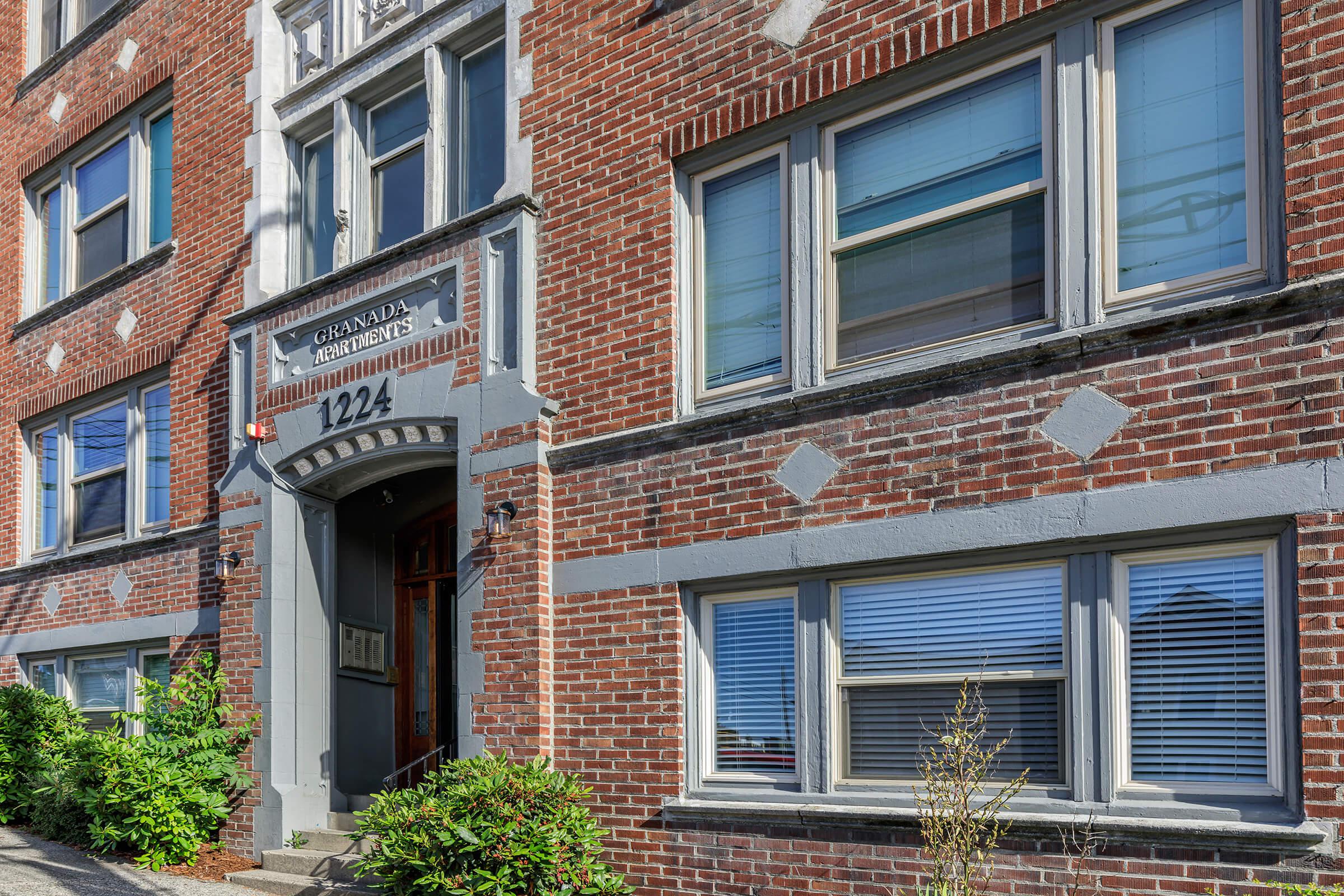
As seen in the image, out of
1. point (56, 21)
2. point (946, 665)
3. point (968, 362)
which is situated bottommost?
point (946, 665)

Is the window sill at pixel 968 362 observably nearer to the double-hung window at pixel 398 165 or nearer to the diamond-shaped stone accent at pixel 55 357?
the double-hung window at pixel 398 165

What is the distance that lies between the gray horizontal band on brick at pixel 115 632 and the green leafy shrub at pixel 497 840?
4.30 m

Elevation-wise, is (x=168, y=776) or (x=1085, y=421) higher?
(x=1085, y=421)

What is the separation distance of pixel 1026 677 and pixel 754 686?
1849 mm

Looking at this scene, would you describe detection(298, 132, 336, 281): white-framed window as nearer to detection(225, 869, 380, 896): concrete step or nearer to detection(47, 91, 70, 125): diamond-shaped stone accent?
detection(47, 91, 70, 125): diamond-shaped stone accent

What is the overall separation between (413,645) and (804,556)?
5.58 m

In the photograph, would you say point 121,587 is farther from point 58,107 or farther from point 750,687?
point 750,687

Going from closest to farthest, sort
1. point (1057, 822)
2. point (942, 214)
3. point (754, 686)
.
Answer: point (1057, 822), point (942, 214), point (754, 686)

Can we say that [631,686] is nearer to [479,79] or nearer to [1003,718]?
[1003,718]

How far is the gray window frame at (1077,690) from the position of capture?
5.91 m

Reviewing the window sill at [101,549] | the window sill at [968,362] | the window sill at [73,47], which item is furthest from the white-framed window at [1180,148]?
the window sill at [73,47]

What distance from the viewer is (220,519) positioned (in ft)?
37.9

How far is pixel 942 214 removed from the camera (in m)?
7.48

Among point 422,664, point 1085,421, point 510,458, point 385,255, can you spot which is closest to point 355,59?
point 385,255
